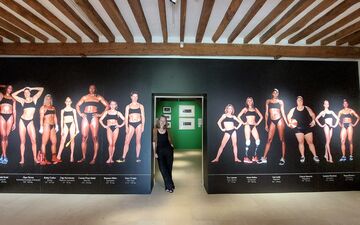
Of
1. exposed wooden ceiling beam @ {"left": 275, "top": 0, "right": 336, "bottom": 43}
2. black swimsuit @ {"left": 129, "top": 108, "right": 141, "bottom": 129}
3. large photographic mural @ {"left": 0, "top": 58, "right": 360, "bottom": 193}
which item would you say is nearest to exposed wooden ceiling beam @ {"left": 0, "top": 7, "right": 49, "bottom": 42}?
large photographic mural @ {"left": 0, "top": 58, "right": 360, "bottom": 193}

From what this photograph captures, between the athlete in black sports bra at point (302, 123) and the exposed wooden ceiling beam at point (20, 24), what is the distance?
5677 mm

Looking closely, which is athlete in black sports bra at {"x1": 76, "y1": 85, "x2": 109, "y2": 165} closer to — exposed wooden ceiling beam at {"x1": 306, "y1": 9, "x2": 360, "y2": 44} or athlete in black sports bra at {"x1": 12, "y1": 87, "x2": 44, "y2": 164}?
athlete in black sports bra at {"x1": 12, "y1": 87, "x2": 44, "y2": 164}

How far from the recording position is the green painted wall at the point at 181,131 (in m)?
11.2

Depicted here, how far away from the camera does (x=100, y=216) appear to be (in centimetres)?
380

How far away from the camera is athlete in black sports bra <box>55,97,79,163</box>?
16.4 ft

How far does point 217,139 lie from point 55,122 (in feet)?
12.1

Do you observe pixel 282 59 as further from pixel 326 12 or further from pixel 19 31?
pixel 19 31

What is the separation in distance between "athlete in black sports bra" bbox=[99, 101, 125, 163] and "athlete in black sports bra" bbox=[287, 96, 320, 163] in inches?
155

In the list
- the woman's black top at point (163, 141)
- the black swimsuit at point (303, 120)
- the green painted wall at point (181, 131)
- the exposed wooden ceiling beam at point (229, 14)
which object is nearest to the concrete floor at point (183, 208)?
the woman's black top at point (163, 141)

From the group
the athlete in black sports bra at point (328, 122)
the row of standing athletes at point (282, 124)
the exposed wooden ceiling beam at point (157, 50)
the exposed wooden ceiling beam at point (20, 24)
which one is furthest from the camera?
the athlete in black sports bra at point (328, 122)

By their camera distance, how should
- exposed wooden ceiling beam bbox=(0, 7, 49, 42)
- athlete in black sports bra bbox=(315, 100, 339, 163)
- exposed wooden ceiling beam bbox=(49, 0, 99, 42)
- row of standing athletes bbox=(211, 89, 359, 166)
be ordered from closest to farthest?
exposed wooden ceiling beam bbox=(49, 0, 99, 42) < exposed wooden ceiling beam bbox=(0, 7, 49, 42) < row of standing athletes bbox=(211, 89, 359, 166) < athlete in black sports bra bbox=(315, 100, 339, 163)

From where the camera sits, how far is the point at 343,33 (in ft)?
14.4

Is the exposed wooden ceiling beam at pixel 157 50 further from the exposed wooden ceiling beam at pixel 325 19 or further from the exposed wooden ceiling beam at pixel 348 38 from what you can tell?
the exposed wooden ceiling beam at pixel 325 19

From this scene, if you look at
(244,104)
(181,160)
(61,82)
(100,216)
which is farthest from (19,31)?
(181,160)
